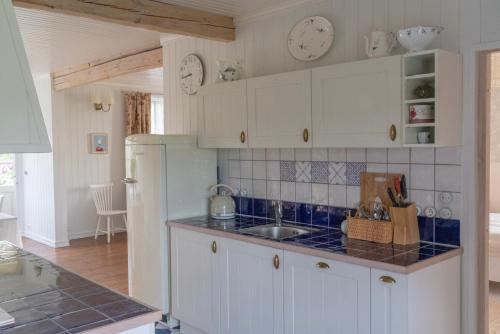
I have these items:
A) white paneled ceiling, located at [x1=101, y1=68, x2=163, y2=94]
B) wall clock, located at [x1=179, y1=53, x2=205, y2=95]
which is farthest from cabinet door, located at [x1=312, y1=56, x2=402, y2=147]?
white paneled ceiling, located at [x1=101, y1=68, x2=163, y2=94]

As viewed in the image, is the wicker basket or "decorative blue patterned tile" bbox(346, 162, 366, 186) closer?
the wicker basket

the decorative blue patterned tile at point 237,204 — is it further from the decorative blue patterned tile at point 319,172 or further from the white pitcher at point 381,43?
the white pitcher at point 381,43

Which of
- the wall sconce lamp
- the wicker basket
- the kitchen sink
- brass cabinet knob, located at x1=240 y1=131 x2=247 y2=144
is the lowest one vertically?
the kitchen sink

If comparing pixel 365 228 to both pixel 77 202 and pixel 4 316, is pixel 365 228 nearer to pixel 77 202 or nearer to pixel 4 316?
pixel 4 316

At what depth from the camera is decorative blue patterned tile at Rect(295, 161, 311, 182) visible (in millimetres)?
3432

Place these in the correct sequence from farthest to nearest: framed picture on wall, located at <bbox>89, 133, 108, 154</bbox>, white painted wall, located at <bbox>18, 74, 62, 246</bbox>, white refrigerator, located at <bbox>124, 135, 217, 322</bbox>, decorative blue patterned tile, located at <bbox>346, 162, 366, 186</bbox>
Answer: framed picture on wall, located at <bbox>89, 133, 108, 154</bbox> < white painted wall, located at <bbox>18, 74, 62, 246</bbox> < white refrigerator, located at <bbox>124, 135, 217, 322</bbox> < decorative blue patterned tile, located at <bbox>346, 162, 366, 186</bbox>

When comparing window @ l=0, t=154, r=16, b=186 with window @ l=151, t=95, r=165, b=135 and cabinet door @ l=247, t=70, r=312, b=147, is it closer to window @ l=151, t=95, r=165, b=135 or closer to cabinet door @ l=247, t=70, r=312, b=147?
window @ l=151, t=95, r=165, b=135

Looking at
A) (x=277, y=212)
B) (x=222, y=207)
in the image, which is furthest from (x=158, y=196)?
(x=277, y=212)

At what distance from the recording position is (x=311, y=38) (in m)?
3.30

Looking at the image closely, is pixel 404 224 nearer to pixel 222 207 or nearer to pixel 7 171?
pixel 222 207

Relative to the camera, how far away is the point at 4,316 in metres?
1.54

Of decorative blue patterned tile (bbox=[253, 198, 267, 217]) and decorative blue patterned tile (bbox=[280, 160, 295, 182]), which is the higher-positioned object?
decorative blue patterned tile (bbox=[280, 160, 295, 182])

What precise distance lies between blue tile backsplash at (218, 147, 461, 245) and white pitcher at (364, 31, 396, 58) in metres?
0.59

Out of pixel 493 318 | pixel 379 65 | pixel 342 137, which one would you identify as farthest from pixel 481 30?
pixel 493 318
